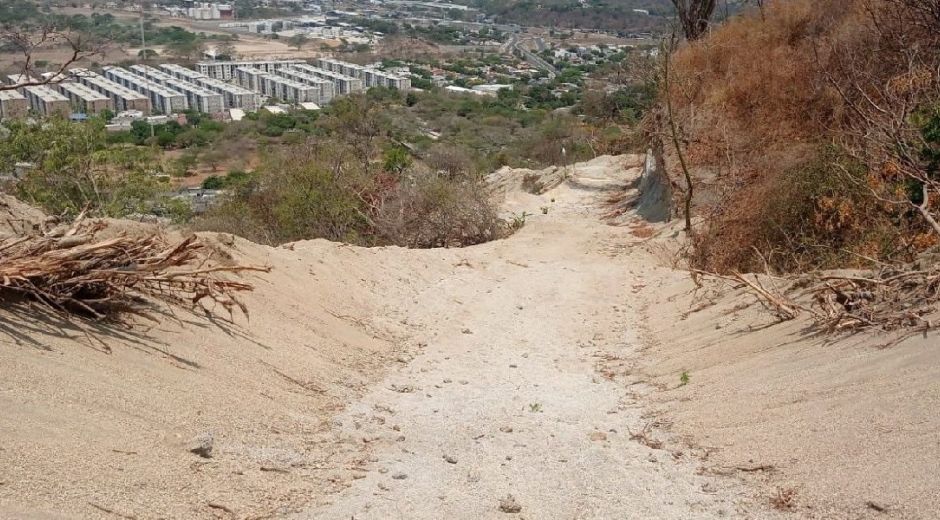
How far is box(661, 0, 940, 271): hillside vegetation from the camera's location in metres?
8.52

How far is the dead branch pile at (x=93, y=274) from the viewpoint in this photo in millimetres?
5379

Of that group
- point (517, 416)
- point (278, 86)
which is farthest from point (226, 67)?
point (517, 416)

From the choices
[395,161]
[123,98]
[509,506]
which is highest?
[509,506]

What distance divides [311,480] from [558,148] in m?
28.3

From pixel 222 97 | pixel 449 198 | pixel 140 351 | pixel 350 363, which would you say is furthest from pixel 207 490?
pixel 222 97

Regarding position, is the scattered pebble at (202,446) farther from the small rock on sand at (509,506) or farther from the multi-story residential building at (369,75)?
the multi-story residential building at (369,75)

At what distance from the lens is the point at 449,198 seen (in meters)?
14.4

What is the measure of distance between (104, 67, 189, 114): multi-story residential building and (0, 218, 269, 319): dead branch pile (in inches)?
2256

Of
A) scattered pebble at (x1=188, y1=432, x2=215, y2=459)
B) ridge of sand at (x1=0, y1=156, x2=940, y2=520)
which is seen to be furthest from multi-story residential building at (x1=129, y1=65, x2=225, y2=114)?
scattered pebble at (x1=188, y1=432, x2=215, y2=459)

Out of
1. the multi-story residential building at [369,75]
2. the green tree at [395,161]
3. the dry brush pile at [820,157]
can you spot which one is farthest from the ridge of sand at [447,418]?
the multi-story residential building at [369,75]

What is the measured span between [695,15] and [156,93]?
1983 inches

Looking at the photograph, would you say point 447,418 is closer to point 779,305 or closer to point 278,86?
point 779,305

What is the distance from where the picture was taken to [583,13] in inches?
4291

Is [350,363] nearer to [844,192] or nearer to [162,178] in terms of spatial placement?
[844,192]
